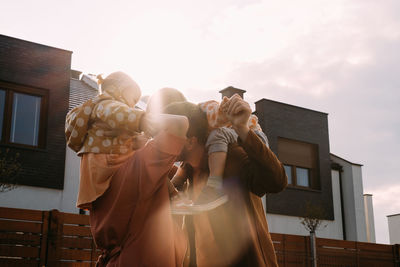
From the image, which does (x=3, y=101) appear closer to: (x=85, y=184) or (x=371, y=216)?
(x=85, y=184)

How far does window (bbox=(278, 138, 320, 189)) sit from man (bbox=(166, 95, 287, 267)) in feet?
65.3

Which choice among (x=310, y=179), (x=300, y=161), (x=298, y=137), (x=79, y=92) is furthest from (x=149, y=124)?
(x=310, y=179)

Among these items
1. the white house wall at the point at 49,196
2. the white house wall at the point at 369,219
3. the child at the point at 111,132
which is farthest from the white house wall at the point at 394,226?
the child at the point at 111,132

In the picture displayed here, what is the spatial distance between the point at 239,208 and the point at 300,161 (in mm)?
21435

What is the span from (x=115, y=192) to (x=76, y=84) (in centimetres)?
1490

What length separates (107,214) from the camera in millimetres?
1874

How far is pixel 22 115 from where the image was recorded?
14.4m

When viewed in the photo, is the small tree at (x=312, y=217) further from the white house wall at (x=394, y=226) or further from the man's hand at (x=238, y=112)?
the man's hand at (x=238, y=112)

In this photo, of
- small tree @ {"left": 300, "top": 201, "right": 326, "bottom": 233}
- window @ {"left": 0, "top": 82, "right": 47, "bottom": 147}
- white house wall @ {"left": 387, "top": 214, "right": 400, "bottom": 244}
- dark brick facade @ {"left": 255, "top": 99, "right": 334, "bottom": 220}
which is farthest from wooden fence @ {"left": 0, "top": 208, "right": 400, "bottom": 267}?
white house wall @ {"left": 387, "top": 214, "right": 400, "bottom": 244}

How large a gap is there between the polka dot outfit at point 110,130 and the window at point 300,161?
20242 mm

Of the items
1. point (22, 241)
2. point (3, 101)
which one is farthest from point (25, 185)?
point (22, 241)

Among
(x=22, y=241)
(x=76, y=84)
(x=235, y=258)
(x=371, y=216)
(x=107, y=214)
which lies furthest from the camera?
(x=371, y=216)

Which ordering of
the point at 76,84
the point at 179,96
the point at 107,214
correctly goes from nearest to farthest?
the point at 107,214 < the point at 179,96 < the point at 76,84

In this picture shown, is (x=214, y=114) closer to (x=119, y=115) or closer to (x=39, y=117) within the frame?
(x=119, y=115)
